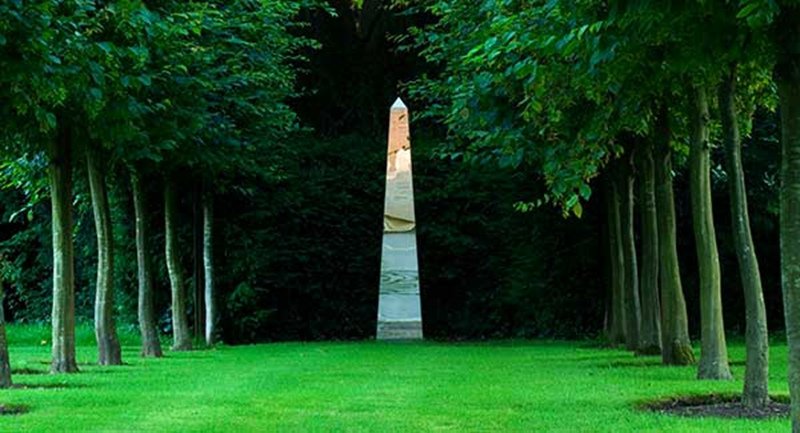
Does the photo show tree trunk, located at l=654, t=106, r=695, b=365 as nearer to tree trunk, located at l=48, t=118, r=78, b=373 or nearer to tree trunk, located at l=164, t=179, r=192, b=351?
tree trunk, located at l=48, t=118, r=78, b=373

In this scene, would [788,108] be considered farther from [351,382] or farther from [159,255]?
[159,255]

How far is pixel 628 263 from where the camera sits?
63.0 ft

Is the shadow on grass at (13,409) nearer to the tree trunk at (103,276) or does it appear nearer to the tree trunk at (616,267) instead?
the tree trunk at (103,276)

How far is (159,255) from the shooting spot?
1069 inches

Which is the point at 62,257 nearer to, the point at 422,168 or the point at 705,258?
the point at 705,258

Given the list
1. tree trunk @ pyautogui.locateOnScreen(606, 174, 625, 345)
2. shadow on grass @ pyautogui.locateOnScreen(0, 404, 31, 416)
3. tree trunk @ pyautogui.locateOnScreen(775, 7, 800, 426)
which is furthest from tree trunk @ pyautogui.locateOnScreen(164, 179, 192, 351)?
tree trunk @ pyautogui.locateOnScreen(775, 7, 800, 426)

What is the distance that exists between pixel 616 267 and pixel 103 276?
8.63 metres

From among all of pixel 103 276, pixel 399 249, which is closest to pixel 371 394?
pixel 103 276

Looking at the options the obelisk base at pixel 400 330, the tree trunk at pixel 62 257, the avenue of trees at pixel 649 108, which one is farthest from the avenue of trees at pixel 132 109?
the obelisk base at pixel 400 330

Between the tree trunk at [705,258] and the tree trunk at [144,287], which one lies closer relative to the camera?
the tree trunk at [705,258]

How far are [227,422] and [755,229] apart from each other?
1767 centimetres

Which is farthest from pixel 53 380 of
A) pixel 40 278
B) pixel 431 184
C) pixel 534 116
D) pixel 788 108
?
pixel 40 278

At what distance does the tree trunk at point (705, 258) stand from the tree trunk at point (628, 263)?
528cm

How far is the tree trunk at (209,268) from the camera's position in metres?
23.9
